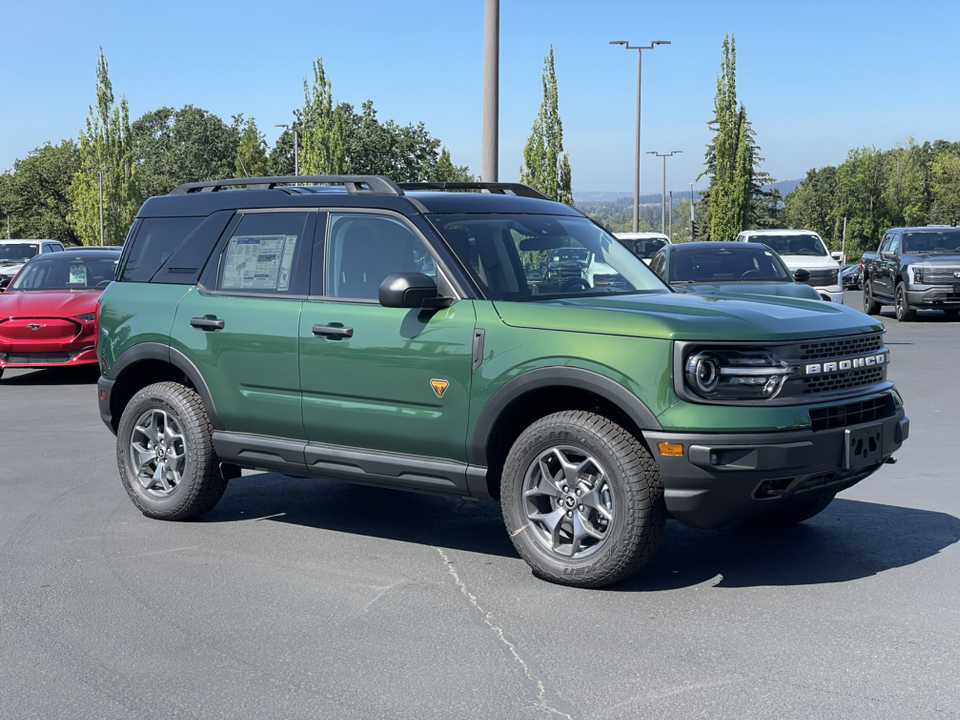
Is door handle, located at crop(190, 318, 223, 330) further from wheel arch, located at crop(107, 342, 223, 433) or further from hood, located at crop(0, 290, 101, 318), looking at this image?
hood, located at crop(0, 290, 101, 318)

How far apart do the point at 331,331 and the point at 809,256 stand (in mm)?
16553

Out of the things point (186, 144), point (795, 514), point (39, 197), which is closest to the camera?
point (795, 514)

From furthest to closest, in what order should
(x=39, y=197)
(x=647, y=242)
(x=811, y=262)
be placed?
(x=39, y=197)
(x=647, y=242)
(x=811, y=262)

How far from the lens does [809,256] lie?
69.7 feet

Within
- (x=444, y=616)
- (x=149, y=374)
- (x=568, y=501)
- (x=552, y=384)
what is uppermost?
(x=552, y=384)

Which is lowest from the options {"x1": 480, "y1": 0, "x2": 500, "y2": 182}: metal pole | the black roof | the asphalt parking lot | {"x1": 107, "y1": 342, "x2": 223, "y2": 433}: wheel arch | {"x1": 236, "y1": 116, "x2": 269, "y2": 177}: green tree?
the asphalt parking lot

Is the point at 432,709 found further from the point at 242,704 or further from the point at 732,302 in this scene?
the point at 732,302

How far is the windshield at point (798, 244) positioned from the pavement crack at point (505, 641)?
16.7m

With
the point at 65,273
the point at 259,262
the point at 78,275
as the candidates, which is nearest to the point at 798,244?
the point at 78,275

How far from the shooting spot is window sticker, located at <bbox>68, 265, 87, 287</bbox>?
1588cm

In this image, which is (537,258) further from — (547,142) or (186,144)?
(186,144)

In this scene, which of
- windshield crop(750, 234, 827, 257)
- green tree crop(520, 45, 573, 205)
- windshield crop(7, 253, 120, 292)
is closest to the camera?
windshield crop(7, 253, 120, 292)

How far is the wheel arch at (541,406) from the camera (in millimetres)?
5266

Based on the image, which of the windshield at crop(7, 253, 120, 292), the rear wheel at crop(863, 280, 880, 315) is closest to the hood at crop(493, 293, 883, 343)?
the windshield at crop(7, 253, 120, 292)
